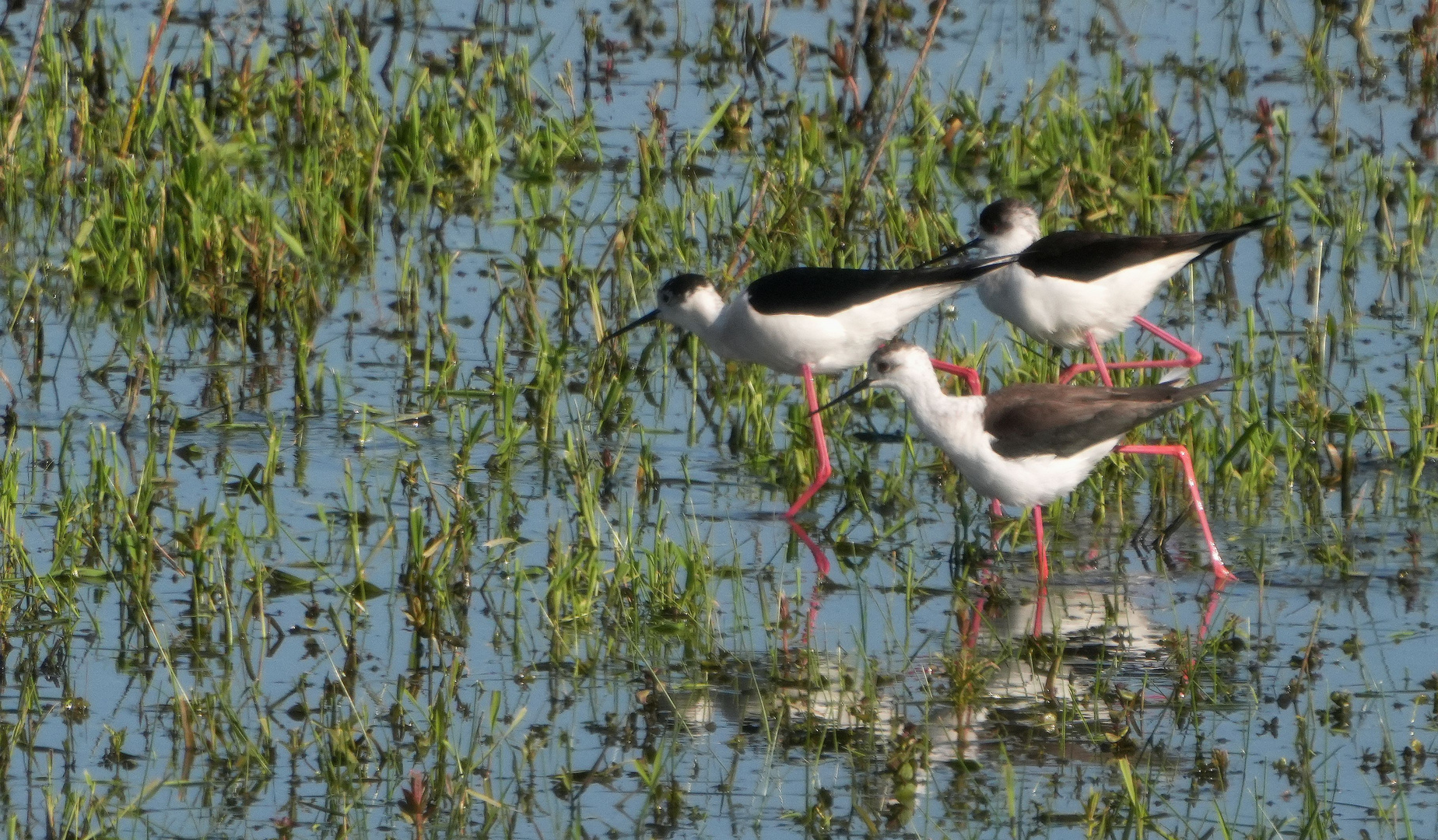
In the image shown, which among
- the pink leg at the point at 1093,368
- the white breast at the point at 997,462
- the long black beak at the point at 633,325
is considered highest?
the long black beak at the point at 633,325

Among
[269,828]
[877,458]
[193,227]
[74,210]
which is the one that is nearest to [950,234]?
[877,458]

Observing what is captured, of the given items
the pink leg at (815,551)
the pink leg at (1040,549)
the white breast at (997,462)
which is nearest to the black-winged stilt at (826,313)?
the pink leg at (815,551)

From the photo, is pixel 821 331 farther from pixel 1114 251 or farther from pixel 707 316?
pixel 1114 251

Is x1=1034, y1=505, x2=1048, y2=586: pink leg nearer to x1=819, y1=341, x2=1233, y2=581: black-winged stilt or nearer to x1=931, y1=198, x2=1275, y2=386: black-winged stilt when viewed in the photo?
x1=819, y1=341, x2=1233, y2=581: black-winged stilt

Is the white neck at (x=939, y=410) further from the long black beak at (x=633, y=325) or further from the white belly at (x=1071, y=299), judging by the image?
the long black beak at (x=633, y=325)

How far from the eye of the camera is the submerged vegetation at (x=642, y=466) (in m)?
4.66

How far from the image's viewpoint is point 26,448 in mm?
6676

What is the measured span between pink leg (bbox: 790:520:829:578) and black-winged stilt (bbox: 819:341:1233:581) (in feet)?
1.49

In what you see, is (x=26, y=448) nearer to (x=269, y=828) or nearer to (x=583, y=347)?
(x=583, y=347)

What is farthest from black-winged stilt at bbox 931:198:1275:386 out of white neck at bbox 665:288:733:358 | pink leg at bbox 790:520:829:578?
pink leg at bbox 790:520:829:578

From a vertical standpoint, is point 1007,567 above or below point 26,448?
below

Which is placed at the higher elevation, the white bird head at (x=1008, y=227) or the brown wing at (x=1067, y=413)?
the white bird head at (x=1008, y=227)

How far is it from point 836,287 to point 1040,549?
1417mm

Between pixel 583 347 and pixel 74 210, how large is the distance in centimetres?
236
